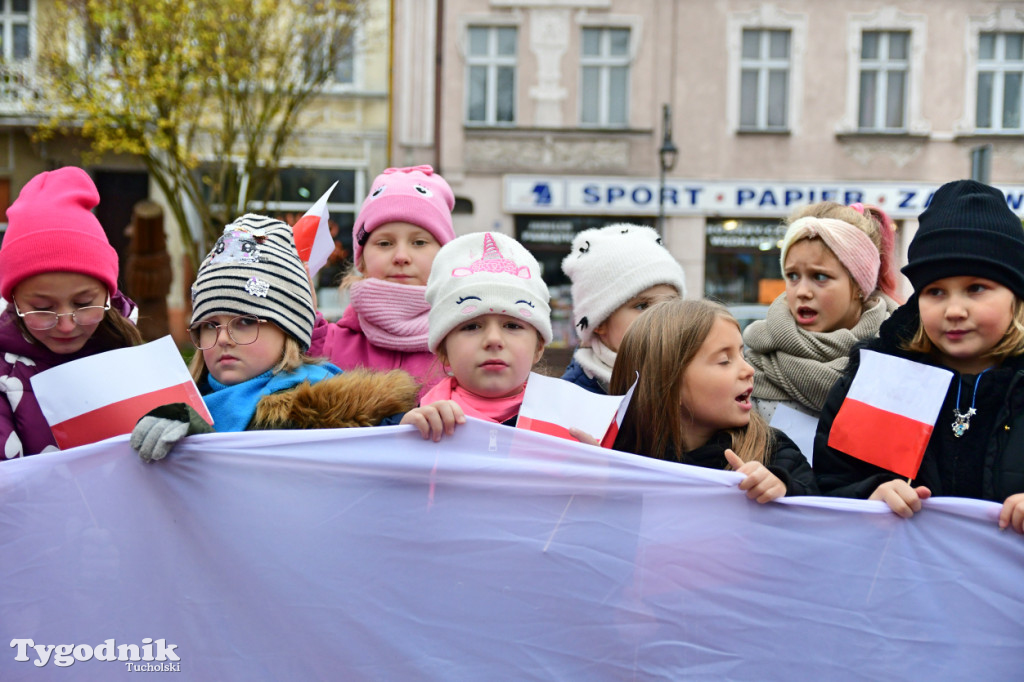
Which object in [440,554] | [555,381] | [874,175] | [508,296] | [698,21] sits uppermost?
[698,21]

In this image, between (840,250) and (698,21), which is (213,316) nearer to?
(840,250)

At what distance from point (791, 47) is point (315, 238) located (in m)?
14.6

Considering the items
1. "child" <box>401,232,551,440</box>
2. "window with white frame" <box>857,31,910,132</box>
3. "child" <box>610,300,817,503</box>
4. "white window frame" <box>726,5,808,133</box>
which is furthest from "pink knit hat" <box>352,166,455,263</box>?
"window with white frame" <box>857,31,910,132</box>

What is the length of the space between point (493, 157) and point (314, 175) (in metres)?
3.30

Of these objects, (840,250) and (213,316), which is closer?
(213,316)

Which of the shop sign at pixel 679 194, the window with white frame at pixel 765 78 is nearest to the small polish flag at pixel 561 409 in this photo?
the shop sign at pixel 679 194

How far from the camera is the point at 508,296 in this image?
7.32ft

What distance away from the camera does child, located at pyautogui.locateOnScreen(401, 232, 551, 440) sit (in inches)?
86.6

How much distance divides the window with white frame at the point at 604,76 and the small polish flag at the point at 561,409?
1452cm

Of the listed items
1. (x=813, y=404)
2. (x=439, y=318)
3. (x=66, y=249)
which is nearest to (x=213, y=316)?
(x=66, y=249)

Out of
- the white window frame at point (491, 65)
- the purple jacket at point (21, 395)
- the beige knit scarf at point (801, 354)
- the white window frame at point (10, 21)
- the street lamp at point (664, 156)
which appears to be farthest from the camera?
the white window frame at point (10, 21)

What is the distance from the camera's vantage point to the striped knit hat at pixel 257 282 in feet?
7.39

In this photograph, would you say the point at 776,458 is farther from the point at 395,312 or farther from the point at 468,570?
the point at 395,312

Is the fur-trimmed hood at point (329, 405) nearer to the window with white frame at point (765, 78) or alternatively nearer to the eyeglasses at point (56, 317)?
the eyeglasses at point (56, 317)
